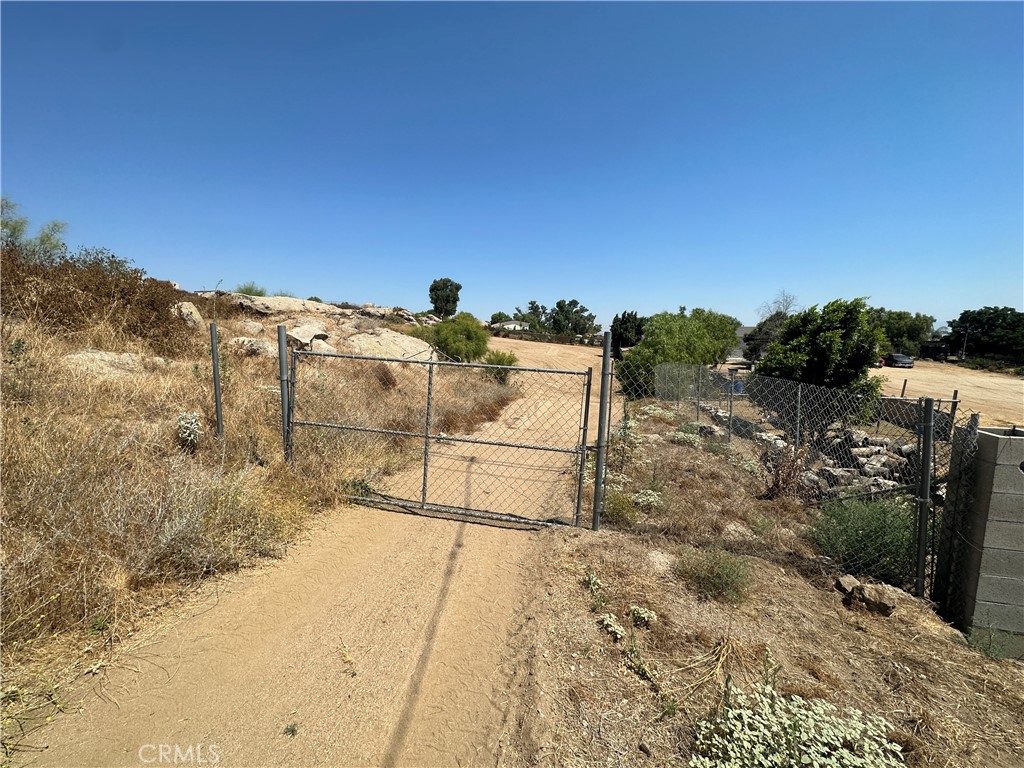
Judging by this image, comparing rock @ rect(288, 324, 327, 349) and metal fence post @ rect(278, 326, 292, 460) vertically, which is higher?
rock @ rect(288, 324, 327, 349)

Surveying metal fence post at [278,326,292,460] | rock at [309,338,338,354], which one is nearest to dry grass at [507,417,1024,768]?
metal fence post at [278,326,292,460]

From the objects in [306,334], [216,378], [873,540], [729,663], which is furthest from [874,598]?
[306,334]

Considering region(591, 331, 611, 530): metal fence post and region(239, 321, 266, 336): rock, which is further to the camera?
region(239, 321, 266, 336): rock

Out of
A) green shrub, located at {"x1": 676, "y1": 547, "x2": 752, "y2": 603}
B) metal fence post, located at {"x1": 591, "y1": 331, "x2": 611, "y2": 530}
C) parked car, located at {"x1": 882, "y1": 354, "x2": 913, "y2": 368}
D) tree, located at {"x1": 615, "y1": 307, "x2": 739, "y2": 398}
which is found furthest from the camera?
parked car, located at {"x1": 882, "y1": 354, "x2": 913, "y2": 368}

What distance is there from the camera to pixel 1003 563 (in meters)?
3.29

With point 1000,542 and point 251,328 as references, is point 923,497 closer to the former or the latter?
point 1000,542

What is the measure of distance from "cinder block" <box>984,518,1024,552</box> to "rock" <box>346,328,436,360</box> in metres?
13.0

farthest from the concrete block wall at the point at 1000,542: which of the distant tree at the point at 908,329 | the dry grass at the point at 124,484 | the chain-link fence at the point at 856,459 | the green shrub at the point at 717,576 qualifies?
the distant tree at the point at 908,329

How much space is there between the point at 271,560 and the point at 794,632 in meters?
4.58

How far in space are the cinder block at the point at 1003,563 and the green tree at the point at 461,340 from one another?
15.0 metres

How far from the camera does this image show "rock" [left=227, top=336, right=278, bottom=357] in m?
10.8

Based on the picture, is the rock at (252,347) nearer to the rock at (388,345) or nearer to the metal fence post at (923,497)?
the rock at (388,345)

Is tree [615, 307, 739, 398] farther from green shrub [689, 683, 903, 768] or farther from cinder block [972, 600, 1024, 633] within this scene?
green shrub [689, 683, 903, 768]

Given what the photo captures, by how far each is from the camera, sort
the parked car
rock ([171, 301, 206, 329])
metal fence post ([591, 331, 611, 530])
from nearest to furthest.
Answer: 1. metal fence post ([591, 331, 611, 530])
2. rock ([171, 301, 206, 329])
3. the parked car
